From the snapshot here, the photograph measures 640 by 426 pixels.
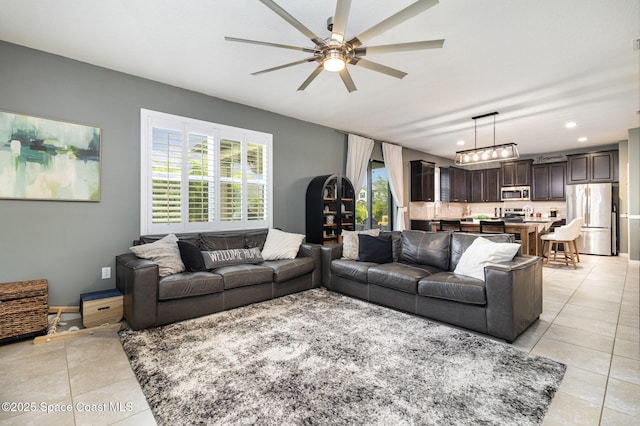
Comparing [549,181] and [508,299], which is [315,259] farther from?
[549,181]

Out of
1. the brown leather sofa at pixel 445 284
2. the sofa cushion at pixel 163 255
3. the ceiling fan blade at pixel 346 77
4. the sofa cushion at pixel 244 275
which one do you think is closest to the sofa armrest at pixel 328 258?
the brown leather sofa at pixel 445 284

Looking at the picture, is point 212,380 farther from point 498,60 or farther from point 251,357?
point 498,60

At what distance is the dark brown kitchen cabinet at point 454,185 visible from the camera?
8.70 m

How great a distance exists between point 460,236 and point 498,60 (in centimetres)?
198

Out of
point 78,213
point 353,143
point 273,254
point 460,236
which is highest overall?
point 353,143

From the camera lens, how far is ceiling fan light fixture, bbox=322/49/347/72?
2307 millimetres

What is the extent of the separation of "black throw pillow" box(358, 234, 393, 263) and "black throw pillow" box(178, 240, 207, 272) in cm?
204

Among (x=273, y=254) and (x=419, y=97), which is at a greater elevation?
(x=419, y=97)

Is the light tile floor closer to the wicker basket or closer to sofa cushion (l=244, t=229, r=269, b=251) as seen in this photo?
the wicker basket

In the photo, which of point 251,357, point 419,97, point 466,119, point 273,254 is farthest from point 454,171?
point 251,357

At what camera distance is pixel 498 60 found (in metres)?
3.21

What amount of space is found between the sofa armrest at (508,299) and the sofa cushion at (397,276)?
0.72 meters

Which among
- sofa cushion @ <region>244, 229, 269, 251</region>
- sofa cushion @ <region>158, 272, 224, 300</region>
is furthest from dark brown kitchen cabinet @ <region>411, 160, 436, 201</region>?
sofa cushion @ <region>158, 272, 224, 300</region>

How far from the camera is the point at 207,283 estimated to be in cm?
321
